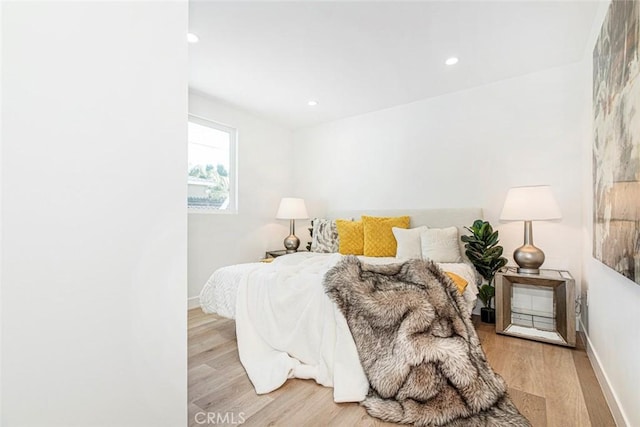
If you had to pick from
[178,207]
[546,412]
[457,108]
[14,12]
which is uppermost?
[457,108]

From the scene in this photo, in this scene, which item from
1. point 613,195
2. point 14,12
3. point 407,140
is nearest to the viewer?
point 14,12

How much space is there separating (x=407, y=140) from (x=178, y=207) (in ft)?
11.0

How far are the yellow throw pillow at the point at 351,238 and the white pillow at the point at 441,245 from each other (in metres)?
0.75

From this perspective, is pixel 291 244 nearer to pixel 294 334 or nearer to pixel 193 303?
pixel 193 303

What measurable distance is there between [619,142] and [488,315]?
2.07 metres

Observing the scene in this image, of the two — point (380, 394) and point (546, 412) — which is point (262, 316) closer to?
point (380, 394)

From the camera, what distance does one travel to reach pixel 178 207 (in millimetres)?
990

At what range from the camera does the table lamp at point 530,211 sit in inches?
101

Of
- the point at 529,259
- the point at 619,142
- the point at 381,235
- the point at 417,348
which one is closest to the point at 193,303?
the point at 381,235

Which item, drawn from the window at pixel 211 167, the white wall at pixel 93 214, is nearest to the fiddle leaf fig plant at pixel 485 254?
the white wall at pixel 93 214

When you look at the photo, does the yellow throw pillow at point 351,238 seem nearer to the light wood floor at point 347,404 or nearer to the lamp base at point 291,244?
the lamp base at point 291,244

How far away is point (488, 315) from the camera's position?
9.73 feet

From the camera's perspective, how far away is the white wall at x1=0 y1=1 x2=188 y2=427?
26.9 inches

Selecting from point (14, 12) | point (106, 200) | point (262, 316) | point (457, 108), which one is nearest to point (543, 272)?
point (457, 108)
